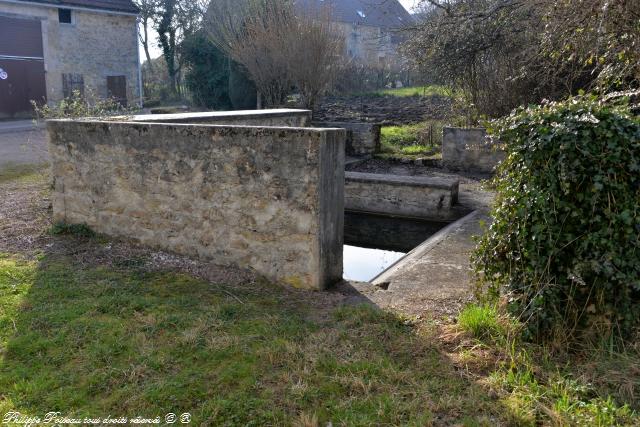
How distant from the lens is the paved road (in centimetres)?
1173

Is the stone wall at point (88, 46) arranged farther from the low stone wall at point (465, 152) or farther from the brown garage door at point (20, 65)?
the low stone wall at point (465, 152)

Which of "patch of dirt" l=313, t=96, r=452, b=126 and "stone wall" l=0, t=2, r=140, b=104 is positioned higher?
"stone wall" l=0, t=2, r=140, b=104

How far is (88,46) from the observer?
22672 millimetres

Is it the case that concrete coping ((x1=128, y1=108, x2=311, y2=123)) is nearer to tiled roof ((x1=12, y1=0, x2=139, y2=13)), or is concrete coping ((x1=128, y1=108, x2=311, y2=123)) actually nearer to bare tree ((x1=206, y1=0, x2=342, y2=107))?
bare tree ((x1=206, y1=0, x2=342, y2=107))

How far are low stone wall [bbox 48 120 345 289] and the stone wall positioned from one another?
14873mm

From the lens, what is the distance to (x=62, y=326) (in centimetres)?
412

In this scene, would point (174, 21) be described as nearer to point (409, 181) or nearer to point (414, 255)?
point (409, 181)

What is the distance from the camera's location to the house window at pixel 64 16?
71.3ft

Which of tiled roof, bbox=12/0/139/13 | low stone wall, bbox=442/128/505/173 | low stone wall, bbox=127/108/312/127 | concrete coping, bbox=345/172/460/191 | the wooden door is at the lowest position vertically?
concrete coping, bbox=345/172/460/191

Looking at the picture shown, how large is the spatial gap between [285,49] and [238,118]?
820 centimetres

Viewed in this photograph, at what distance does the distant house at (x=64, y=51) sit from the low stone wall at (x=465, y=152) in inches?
531

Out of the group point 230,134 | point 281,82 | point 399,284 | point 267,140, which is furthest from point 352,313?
point 281,82

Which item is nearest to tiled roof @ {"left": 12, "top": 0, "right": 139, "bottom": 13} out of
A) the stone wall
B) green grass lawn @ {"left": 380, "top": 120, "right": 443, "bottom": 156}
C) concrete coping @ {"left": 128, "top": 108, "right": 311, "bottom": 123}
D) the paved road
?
the stone wall

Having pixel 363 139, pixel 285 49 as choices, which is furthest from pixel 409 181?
pixel 285 49
